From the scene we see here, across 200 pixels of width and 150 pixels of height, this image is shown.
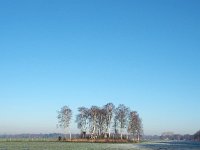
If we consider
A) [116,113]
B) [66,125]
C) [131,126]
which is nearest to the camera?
[66,125]

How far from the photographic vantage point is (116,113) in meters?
154

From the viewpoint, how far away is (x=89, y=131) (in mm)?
151250

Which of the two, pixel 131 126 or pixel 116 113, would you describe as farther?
pixel 131 126

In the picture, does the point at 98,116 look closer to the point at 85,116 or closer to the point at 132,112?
the point at 85,116

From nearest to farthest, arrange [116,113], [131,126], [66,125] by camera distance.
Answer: [66,125] → [116,113] → [131,126]

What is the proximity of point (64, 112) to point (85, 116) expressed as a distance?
9967mm

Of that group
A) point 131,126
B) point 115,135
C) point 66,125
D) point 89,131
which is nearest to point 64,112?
point 66,125

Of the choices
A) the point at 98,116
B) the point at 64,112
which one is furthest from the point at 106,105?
the point at 64,112

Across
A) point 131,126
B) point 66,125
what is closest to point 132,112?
point 131,126

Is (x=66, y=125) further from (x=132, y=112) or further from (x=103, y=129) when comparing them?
(x=132, y=112)

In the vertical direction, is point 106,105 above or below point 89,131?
above

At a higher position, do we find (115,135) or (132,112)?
(132,112)

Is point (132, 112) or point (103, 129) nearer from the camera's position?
point (103, 129)

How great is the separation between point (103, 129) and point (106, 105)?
10.3 meters
